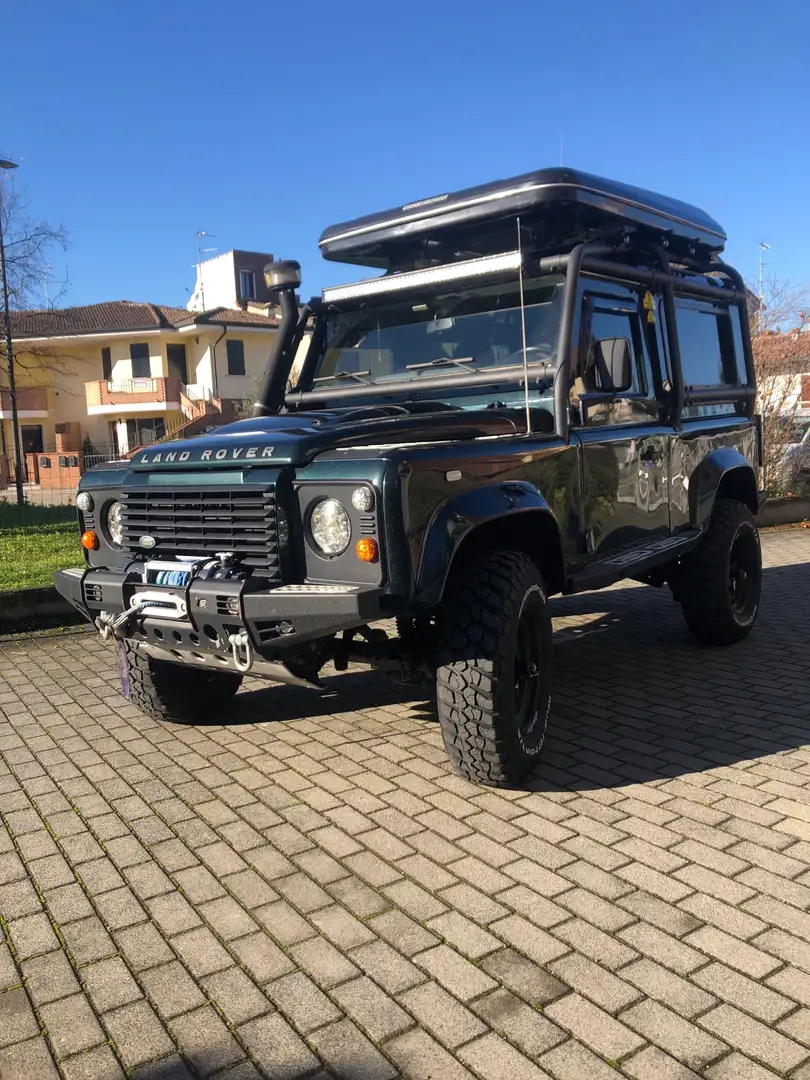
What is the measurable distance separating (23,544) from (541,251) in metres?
8.29

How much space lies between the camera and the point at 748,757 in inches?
169

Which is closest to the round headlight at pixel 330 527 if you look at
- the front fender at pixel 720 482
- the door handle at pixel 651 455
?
the door handle at pixel 651 455

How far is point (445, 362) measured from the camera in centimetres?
490

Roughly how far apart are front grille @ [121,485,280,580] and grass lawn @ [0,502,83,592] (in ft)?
13.3

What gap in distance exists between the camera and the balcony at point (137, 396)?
126 feet

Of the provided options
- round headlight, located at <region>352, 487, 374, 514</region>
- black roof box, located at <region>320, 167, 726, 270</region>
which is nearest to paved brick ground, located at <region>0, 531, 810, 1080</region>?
round headlight, located at <region>352, 487, 374, 514</region>

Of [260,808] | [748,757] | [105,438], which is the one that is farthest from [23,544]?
[105,438]

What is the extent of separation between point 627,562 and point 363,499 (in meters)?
1.96

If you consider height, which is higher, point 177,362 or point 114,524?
point 177,362

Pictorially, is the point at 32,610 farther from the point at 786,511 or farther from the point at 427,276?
the point at 786,511

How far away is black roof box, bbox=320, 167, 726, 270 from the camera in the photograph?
4.69 meters

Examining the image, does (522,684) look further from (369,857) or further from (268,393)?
(268,393)

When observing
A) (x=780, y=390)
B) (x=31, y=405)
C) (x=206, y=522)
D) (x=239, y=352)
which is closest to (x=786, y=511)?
(x=780, y=390)

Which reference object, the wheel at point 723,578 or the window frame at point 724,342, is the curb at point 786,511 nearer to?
the window frame at point 724,342
